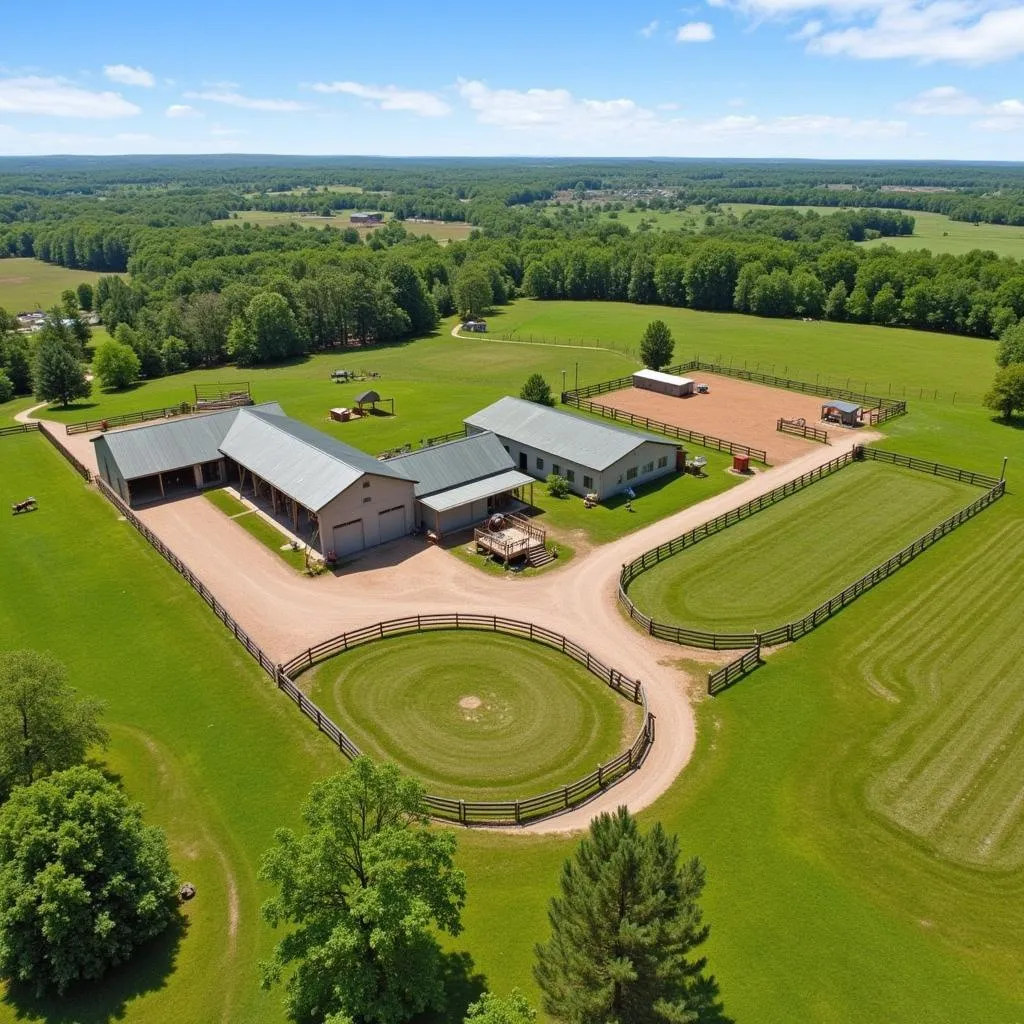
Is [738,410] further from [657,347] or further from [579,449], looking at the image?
[579,449]

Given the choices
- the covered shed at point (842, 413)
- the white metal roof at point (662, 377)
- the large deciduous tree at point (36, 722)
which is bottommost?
the white metal roof at point (662, 377)

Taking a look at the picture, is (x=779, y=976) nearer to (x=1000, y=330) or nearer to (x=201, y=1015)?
(x=201, y=1015)

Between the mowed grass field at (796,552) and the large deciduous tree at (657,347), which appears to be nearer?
the mowed grass field at (796,552)

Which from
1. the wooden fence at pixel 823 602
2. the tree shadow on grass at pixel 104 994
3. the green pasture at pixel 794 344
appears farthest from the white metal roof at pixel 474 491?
the green pasture at pixel 794 344

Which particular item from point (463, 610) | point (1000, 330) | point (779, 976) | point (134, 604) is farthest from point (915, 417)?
point (134, 604)

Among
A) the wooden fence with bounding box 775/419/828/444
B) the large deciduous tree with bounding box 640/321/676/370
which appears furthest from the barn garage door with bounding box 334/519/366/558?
the large deciduous tree with bounding box 640/321/676/370

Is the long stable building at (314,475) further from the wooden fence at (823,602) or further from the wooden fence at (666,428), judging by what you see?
the wooden fence at (666,428)

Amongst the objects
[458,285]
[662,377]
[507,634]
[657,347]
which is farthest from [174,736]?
[458,285]
